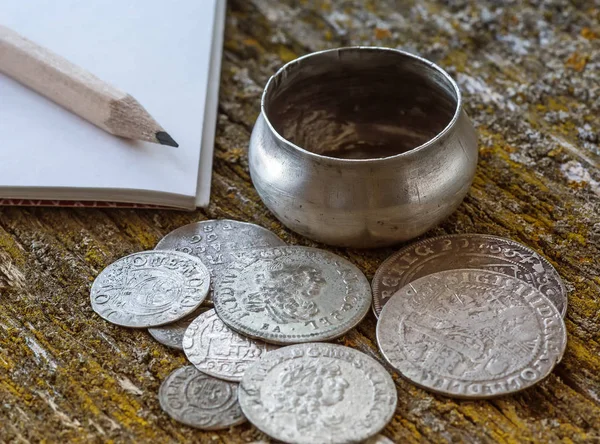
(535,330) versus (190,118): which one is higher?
(190,118)

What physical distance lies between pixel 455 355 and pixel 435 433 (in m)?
0.12

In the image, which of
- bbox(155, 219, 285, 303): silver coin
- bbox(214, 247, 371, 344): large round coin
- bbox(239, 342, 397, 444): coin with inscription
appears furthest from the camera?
bbox(155, 219, 285, 303): silver coin

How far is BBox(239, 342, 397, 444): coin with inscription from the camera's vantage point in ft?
3.50

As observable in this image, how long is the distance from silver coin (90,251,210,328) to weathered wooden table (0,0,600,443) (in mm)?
25

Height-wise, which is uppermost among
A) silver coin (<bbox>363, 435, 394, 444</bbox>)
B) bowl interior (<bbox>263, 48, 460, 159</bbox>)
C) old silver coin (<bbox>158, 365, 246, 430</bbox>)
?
bowl interior (<bbox>263, 48, 460, 159</bbox>)

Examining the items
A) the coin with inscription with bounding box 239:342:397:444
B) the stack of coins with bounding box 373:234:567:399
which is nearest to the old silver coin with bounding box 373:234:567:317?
the stack of coins with bounding box 373:234:567:399

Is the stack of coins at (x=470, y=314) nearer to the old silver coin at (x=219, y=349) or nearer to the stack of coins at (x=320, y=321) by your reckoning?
the stack of coins at (x=320, y=321)

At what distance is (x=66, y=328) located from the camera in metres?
1.25

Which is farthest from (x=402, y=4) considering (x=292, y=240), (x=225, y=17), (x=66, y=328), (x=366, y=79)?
(x=66, y=328)

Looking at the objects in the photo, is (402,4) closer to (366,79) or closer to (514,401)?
(366,79)

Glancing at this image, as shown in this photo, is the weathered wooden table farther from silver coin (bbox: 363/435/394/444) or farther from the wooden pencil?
the wooden pencil

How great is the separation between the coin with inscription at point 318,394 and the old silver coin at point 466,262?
0.13 metres

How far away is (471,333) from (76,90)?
0.82 metres

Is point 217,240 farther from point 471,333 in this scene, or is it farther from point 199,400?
point 471,333
